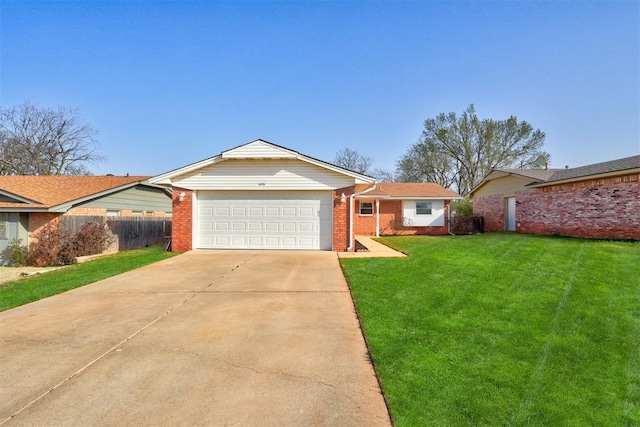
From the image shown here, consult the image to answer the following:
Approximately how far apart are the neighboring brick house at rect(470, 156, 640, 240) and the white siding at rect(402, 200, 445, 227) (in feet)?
13.8

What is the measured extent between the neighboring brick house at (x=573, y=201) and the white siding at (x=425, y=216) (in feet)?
13.8

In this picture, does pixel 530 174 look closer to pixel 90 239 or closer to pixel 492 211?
pixel 492 211

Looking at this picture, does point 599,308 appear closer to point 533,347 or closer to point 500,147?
point 533,347

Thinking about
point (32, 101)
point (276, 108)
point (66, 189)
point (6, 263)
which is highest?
point (32, 101)

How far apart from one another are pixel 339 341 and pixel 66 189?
16.0 metres

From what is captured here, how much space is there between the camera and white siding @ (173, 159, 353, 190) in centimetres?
1240

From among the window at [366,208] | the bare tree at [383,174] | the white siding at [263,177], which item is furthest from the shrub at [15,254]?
the bare tree at [383,174]

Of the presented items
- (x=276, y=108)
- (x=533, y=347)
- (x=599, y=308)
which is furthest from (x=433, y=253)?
(x=276, y=108)

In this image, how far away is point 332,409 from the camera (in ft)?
9.00

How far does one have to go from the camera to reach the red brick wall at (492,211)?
21438 millimetres

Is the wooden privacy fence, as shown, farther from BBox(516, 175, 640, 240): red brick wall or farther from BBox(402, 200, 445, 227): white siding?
BBox(516, 175, 640, 240): red brick wall

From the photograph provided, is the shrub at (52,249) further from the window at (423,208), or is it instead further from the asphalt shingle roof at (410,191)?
the window at (423,208)

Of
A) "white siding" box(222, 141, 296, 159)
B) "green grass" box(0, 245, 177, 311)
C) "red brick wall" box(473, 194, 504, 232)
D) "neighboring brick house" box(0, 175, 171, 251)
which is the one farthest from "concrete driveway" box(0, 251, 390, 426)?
"red brick wall" box(473, 194, 504, 232)

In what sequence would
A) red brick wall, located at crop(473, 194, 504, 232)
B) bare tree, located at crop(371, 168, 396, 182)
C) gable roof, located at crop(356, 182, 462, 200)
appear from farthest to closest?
1. bare tree, located at crop(371, 168, 396, 182)
2. red brick wall, located at crop(473, 194, 504, 232)
3. gable roof, located at crop(356, 182, 462, 200)
